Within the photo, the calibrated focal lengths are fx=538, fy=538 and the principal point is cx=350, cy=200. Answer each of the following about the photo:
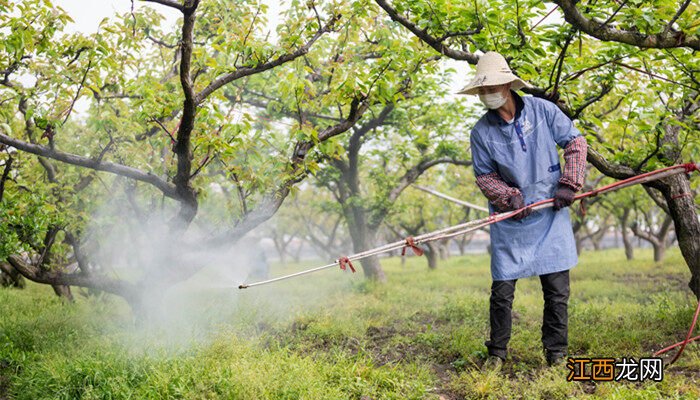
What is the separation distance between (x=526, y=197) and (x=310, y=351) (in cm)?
254

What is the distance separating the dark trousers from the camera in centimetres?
424

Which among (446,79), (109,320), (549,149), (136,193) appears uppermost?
(446,79)

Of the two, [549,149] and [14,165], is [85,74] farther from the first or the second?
[549,149]

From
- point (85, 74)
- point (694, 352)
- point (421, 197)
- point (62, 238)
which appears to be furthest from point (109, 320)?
point (421, 197)

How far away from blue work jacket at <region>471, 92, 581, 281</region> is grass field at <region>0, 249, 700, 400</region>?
83 cm

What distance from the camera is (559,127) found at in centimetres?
430

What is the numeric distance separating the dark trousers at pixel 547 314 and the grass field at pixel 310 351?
241mm

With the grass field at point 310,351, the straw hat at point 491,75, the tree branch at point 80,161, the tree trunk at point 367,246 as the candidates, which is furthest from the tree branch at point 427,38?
the tree trunk at point 367,246

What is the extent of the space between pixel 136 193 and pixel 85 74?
3696 mm

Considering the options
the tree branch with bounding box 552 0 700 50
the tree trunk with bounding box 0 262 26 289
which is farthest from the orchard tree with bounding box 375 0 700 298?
the tree trunk with bounding box 0 262 26 289

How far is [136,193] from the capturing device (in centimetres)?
854

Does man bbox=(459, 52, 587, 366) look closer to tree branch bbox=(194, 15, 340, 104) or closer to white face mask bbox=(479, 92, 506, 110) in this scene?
white face mask bbox=(479, 92, 506, 110)

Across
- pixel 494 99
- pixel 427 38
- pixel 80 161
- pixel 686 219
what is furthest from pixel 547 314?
pixel 80 161

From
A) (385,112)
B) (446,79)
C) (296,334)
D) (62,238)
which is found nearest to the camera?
(296,334)
